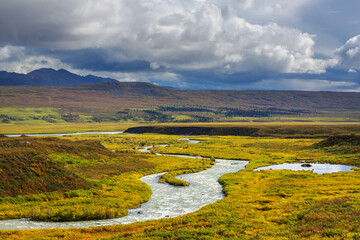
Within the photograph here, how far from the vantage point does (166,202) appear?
132 ft

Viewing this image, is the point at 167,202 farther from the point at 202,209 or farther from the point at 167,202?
the point at 202,209

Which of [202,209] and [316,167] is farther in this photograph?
[316,167]

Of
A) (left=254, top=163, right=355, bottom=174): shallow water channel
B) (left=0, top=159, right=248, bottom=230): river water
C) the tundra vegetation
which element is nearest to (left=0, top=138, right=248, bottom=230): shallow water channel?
(left=0, top=159, right=248, bottom=230): river water

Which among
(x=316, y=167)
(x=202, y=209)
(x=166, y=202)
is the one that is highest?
(x=202, y=209)

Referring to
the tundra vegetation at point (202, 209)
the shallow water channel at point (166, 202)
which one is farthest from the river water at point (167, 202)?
the tundra vegetation at point (202, 209)

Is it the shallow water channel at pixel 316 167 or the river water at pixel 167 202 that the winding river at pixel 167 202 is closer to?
the river water at pixel 167 202

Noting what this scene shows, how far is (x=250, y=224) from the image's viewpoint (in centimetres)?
2709

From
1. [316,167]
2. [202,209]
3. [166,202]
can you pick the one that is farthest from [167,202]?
[316,167]

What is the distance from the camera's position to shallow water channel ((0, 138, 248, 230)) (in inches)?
1204

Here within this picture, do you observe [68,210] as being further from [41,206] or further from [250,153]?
[250,153]

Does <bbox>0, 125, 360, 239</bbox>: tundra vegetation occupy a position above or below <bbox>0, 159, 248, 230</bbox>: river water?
above

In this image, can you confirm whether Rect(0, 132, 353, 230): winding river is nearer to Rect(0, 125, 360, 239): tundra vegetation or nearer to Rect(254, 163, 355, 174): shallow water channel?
Rect(0, 125, 360, 239): tundra vegetation

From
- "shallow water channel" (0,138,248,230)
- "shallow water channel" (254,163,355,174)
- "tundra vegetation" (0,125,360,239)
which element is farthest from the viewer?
"shallow water channel" (254,163,355,174)

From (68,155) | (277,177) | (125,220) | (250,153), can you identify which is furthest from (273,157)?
(125,220)
